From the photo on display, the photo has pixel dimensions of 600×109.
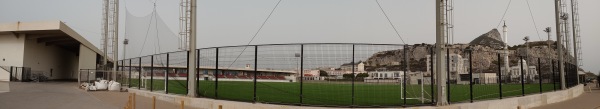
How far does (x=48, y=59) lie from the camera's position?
153 feet

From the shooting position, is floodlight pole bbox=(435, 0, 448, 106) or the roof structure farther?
the roof structure

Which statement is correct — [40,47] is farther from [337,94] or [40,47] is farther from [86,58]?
[337,94]

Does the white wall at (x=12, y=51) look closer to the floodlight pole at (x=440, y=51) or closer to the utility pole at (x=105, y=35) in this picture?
the utility pole at (x=105, y=35)

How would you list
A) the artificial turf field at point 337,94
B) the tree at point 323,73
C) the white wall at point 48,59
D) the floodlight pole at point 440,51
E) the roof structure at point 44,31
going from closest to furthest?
the floodlight pole at point 440,51 → the tree at point 323,73 → the artificial turf field at point 337,94 → the roof structure at point 44,31 → the white wall at point 48,59

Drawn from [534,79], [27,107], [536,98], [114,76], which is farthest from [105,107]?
[534,79]

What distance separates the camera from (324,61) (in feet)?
42.7

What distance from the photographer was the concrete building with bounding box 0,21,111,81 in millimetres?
36350

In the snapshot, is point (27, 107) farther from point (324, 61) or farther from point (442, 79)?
point (442, 79)

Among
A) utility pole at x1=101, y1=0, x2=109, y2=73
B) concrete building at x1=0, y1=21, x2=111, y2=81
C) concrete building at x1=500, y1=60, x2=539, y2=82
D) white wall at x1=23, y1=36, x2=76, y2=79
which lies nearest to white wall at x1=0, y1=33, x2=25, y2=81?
concrete building at x1=0, y1=21, x2=111, y2=81

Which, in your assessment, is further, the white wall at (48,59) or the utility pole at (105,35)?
the white wall at (48,59)

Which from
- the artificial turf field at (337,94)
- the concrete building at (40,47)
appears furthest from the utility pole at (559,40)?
the concrete building at (40,47)

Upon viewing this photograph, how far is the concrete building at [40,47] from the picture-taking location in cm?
3635

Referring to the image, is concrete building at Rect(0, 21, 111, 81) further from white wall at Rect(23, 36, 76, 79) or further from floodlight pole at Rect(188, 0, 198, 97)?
floodlight pole at Rect(188, 0, 198, 97)

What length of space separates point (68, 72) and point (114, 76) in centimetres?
3152
